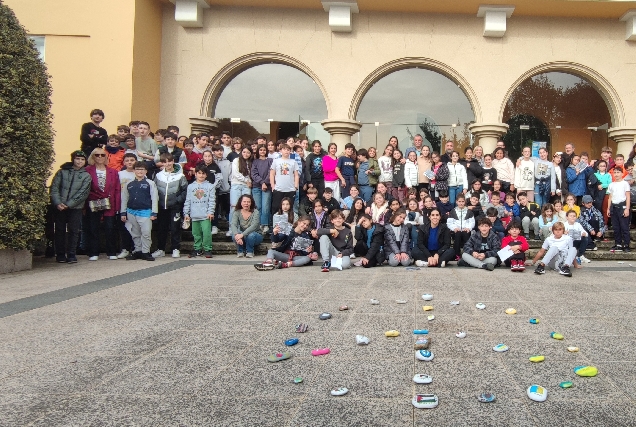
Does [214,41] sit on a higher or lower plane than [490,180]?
higher

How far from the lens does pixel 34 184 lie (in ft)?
24.1

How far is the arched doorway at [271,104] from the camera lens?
42.2 ft

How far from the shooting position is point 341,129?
40.8ft

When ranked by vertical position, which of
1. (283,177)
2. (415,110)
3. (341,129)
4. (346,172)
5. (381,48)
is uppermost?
(381,48)

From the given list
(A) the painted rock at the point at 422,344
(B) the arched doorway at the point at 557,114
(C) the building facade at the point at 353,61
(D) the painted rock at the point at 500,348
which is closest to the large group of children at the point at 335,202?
(C) the building facade at the point at 353,61

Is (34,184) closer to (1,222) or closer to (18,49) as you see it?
(1,222)

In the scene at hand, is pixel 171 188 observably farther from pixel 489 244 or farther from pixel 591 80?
pixel 591 80

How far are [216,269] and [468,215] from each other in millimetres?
4432

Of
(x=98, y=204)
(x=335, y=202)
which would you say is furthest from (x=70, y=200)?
(x=335, y=202)

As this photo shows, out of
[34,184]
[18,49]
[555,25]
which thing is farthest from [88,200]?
[555,25]

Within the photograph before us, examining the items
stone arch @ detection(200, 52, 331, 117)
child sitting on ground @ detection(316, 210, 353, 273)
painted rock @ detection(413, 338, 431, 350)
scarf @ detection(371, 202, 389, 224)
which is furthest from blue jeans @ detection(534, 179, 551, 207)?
painted rock @ detection(413, 338, 431, 350)

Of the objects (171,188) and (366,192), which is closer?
(171,188)

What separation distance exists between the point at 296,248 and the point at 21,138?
440 cm

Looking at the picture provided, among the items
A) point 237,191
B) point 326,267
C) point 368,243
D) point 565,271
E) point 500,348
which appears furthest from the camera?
point 237,191
